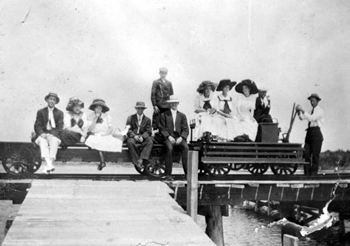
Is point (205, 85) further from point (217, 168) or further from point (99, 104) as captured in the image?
point (99, 104)

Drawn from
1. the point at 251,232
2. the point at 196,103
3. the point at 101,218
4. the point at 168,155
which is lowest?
the point at 251,232

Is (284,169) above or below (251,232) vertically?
above

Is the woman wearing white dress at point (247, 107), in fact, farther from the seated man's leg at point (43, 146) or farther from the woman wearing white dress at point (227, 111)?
the seated man's leg at point (43, 146)

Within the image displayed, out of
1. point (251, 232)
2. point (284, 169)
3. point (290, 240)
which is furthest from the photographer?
point (251, 232)

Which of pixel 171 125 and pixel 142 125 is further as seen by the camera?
pixel 142 125

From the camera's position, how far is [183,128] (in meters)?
10.2

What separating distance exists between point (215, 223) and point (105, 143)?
273 cm

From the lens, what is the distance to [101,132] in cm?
1016

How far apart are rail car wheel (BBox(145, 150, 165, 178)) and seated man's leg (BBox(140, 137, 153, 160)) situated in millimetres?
331

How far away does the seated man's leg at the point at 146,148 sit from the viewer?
32.7ft

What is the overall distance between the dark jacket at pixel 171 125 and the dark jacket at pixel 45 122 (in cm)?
205

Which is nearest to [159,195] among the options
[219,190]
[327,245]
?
[219,190]

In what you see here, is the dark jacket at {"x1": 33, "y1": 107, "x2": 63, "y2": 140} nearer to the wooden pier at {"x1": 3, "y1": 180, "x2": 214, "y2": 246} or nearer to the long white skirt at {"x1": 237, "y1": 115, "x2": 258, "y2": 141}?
the wooden pier at {"x1": 3, "y1": 180, "x2": 214, "y2": 246}

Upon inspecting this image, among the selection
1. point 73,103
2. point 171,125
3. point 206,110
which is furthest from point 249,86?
point 73,103
